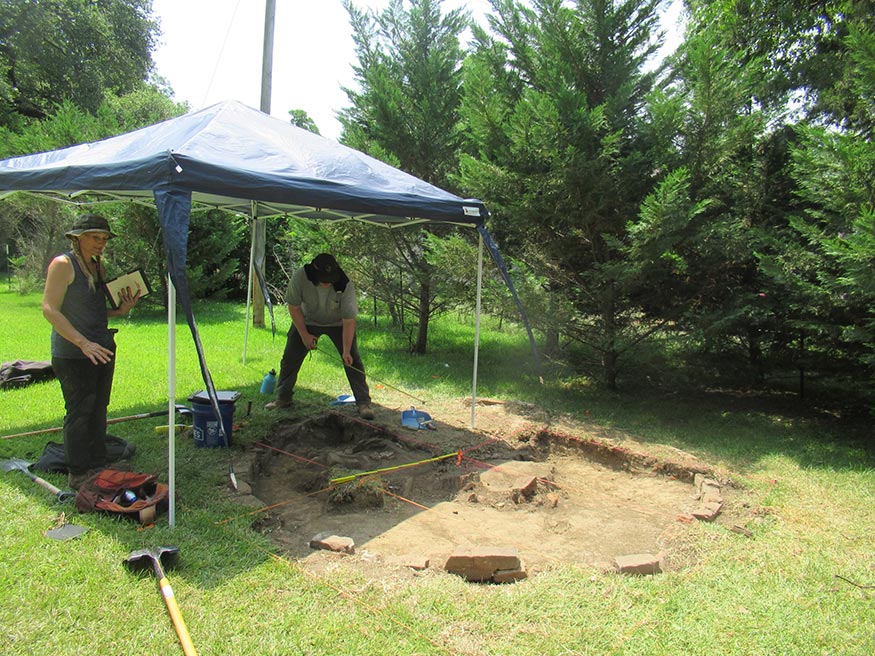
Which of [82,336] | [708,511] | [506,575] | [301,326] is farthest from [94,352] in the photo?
[708,511]

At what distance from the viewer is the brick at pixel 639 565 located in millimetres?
3137

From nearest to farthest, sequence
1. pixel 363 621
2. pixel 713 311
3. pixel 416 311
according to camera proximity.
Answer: pixel 363 621 < pixel 713 311 < pixel 416 311

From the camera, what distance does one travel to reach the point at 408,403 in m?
6.66

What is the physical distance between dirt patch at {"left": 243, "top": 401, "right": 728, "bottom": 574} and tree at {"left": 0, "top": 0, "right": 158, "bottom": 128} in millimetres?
22309

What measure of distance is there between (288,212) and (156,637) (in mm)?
4895

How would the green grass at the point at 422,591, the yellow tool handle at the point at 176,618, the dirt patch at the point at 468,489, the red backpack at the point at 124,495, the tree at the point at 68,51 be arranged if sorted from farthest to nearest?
the tree at the point at 68,51, the dirt patch at the point at 468,489, the red backpack at the point at 124,495, the green grass at the point at 422,591, the yellow tool handle at the point at 176,618

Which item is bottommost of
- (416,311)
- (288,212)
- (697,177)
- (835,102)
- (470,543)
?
(470,543)

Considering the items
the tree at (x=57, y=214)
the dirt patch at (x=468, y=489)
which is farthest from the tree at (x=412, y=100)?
the tree at (x=57, y=214)

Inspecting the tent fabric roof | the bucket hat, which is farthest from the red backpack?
the tent fabric roof

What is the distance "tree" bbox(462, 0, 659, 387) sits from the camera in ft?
20.7

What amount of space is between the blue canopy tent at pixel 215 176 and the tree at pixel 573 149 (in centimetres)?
184

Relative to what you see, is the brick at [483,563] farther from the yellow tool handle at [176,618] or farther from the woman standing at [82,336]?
the woman standing at [82,336]

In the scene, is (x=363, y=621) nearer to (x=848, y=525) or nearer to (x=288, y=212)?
(x=848, y=525)

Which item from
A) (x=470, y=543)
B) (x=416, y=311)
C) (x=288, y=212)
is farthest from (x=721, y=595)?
(x=416, y=311)
